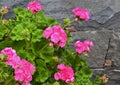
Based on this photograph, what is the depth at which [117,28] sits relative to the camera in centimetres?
320

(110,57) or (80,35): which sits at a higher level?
(80,35)

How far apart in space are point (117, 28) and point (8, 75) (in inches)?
53.8

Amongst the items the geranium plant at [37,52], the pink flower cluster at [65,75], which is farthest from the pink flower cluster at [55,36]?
the pink flower cluster at [65,75]

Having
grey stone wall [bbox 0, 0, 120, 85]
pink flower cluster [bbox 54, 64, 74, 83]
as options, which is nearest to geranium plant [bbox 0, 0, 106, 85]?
pink flower cluster [bbox 54, 64, 74, 83]

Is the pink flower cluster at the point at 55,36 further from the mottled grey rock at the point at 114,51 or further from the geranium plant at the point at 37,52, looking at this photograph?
the mottled grey rock at the point at 114,51

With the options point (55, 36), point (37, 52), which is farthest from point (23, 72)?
point (37, 52)

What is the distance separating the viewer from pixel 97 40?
3225 mm

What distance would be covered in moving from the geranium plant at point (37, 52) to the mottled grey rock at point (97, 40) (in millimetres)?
531

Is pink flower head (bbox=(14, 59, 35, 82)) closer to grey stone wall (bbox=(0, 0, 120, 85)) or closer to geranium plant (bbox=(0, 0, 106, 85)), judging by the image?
geranium plant (bbox=(0, 0, 106, 85))

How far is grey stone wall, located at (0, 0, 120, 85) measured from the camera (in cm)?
315

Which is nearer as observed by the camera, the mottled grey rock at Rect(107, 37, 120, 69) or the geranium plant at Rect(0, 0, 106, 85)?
the geranium plant at Rect(0, 0, 106, 85)

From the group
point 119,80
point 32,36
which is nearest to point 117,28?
point 119,80

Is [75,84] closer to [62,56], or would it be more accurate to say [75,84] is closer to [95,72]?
[62,56]

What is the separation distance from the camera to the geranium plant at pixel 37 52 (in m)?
2.08
